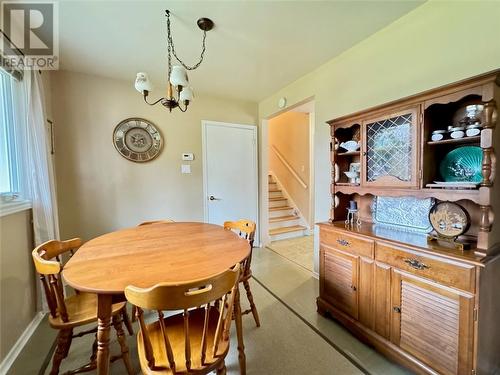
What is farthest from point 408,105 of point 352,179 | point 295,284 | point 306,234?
point 306,234

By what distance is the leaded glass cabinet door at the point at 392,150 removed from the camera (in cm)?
152

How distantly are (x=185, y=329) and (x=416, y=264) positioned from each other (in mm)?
1368

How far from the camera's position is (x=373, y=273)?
157cm

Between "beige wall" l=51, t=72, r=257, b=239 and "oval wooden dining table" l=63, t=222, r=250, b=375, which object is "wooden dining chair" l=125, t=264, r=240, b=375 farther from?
"beige wall" l=51, t=72, r=257, b=239

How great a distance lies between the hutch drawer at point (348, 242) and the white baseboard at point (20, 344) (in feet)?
8.04

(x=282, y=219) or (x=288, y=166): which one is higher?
(x=288, y=166)

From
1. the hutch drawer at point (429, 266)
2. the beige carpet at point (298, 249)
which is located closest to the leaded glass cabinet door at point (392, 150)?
the hutch drawer at point (429, 266)

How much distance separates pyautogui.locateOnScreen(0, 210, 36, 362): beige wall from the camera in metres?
1.50

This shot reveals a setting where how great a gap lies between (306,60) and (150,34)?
5.30 feet

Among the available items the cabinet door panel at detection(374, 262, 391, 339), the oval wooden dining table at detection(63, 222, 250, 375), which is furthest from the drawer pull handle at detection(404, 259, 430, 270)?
the oval wooden dining table at detection(63, 222, 250, 375)

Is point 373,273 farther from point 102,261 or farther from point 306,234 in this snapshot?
point 306,234

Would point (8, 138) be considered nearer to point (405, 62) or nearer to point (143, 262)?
point (143, 262)

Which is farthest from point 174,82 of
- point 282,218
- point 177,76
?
point 282,218

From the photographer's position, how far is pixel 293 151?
5141 millimetres
